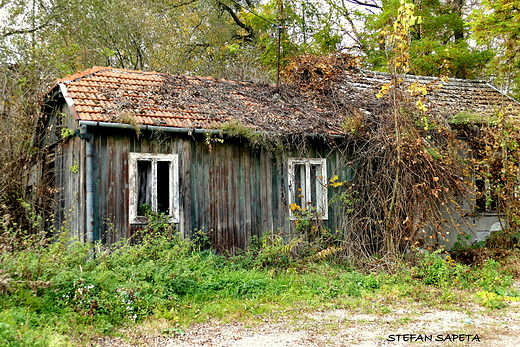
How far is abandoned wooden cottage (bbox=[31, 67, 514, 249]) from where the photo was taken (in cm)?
960

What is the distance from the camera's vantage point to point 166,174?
10359mm

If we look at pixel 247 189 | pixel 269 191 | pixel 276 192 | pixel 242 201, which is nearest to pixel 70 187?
pixel 242 201

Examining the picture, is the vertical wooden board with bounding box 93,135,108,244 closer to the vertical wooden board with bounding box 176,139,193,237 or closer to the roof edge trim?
the roof edge trim

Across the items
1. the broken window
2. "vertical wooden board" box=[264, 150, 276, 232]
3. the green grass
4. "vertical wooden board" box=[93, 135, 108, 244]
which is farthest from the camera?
the broken window

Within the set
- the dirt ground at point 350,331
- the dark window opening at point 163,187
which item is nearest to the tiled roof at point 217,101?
the dark window opening at point 163,187

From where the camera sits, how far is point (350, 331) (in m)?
6.52

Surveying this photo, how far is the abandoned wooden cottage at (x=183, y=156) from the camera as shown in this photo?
9.60 meters

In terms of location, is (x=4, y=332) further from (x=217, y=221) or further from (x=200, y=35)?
(x=200, y=35)

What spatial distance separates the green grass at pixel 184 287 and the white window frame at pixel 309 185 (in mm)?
1282

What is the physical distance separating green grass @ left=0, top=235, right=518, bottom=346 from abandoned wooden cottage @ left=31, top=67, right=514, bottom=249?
756 mm

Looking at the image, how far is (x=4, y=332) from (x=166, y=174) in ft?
18.0

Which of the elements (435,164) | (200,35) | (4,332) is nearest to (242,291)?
(4,332)

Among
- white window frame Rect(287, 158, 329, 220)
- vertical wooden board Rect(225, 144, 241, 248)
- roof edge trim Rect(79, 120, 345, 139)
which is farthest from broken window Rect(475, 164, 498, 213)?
roof edge trim Rect(79, 120, 345, 139)

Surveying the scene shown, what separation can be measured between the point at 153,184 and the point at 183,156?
885 millimetres
